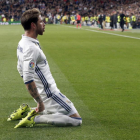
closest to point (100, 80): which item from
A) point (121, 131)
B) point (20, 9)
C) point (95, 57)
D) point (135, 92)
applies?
point (135, 92)

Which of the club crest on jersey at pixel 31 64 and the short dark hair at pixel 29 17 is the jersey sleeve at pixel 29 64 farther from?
the short dark hair at pixel 29 17

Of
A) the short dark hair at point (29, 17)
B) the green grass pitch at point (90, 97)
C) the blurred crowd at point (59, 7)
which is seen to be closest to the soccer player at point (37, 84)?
the short dark hair at point (29, 17)

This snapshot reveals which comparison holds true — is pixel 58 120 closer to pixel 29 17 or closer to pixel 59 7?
pixel 29 17

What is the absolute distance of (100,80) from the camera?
9672 mm

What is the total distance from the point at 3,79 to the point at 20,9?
2722 inches

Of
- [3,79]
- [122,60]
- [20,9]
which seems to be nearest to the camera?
[3,79]

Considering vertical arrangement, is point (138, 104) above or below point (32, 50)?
below

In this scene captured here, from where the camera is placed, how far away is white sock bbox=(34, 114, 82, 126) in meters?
5.48

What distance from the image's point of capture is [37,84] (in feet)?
17.7

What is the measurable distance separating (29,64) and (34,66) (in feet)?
0.23

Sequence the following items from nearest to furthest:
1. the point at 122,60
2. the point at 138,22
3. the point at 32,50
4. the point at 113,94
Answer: the point at 32,50, the point at 113,94, the point at 122,60, the point at 138,22

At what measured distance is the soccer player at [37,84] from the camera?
4.92 m

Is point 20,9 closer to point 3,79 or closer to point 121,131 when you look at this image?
point 3,79

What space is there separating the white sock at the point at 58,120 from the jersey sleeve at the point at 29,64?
829mm
